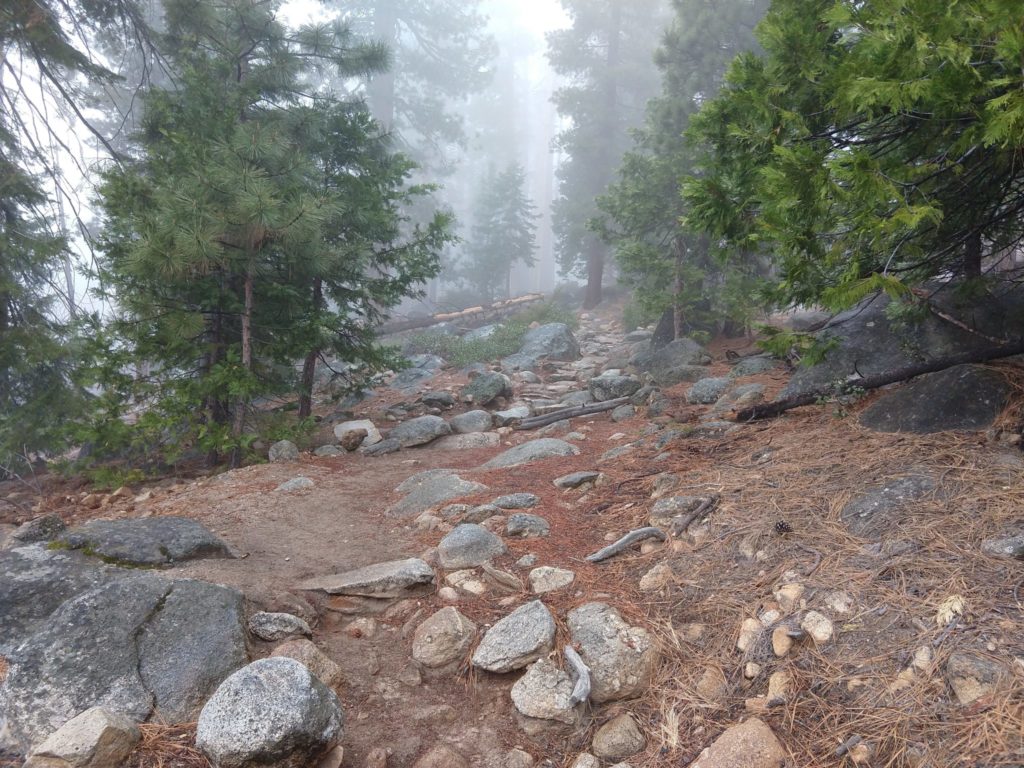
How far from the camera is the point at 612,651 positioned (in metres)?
3.01

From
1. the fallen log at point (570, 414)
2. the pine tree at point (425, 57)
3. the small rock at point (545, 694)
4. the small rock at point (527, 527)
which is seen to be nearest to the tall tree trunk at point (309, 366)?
the fallen log at point (570, 414)

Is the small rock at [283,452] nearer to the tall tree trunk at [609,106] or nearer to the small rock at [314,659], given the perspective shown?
the small rock at [314,659]

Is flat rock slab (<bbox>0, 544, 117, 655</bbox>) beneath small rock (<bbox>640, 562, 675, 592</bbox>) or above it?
above

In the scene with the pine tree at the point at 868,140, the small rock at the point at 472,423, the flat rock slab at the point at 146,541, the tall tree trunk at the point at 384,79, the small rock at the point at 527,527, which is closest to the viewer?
the pine tree at the point at 868,140

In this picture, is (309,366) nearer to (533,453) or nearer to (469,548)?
(533,453)

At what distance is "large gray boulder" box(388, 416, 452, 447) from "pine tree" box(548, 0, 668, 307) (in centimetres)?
1714

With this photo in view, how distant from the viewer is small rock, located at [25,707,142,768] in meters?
2.28

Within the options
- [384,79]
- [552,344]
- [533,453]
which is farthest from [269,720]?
[384,79]

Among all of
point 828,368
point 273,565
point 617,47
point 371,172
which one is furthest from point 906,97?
point 617,47

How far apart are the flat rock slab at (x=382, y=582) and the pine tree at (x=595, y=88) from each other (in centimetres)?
2216

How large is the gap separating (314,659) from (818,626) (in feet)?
8.22

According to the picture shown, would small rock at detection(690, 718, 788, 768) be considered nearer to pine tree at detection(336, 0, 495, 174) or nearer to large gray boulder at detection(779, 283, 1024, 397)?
large gray boulder at detection(779, 283, 1024, 397)

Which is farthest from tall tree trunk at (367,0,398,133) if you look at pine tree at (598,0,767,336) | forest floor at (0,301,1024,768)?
forest floor at (0,301,1024,768)

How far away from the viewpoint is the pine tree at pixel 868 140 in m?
2.74
